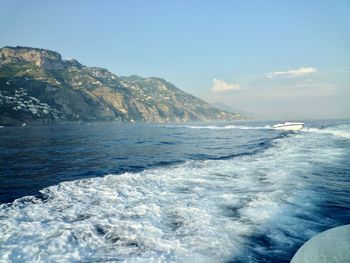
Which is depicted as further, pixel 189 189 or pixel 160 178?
pixel 160 178

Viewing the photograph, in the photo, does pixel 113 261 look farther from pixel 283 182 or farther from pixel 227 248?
pixel 283 182

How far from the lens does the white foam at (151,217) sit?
758 centimetres

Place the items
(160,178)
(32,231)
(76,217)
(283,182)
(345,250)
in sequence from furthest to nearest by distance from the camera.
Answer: (160,178)
(283,182)
(76,217)
(32,231)
(345,250)

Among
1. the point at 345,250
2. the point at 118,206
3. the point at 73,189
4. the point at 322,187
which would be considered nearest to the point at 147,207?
the point at 118,206

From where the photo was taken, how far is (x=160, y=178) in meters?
17.6

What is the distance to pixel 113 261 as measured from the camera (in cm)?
698

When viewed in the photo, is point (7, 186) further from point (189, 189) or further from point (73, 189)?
point (189, 189)

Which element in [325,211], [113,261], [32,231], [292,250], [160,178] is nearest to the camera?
[113,261]

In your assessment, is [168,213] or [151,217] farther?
[168,213]

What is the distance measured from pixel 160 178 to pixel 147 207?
601 centimetres

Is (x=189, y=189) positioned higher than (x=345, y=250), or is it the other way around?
(x=345, y=250)

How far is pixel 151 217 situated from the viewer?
10.4m

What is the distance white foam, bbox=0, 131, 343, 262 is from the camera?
758 cm

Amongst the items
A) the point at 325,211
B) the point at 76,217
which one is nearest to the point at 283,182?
the point at 325,211
